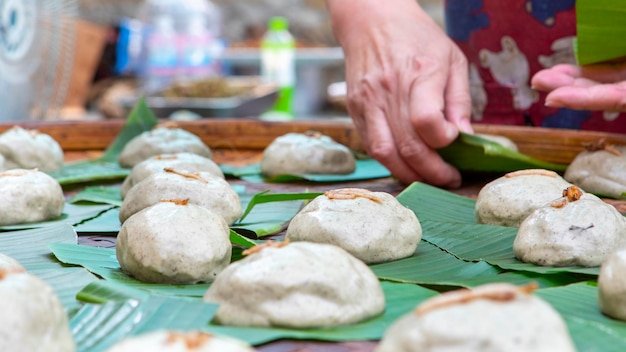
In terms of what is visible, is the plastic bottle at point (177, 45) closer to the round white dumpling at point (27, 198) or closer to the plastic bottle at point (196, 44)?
the plastic bottle at point (196, 44)

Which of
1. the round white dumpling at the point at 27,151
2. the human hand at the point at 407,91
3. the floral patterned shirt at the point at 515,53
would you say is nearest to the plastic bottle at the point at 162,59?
the floral patterned shirt at the point at 515,53

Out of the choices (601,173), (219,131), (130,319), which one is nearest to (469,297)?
(130,319)

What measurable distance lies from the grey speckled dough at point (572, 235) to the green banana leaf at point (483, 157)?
2.33 ft

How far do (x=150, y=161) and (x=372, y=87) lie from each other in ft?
2.01

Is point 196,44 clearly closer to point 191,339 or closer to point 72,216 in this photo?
point 72,216

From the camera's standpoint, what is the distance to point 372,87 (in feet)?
7.45

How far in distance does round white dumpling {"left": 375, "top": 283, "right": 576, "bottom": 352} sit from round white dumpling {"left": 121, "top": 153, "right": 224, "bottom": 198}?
4.46 ft

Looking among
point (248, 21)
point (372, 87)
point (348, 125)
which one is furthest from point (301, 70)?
point (372, 87)

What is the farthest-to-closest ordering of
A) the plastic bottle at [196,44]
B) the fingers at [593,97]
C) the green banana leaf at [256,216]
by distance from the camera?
the plastic bottle at [196,44] < the fingers at [593,97] < the green banana leaf at [256,216]

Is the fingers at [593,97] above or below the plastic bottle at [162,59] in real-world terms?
above

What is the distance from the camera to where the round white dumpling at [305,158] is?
248 cm

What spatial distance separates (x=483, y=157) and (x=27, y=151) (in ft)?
4.25

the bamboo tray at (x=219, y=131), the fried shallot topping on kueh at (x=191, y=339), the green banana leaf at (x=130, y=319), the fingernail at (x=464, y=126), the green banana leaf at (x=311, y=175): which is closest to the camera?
the fried shallot topping on kueh at (x=191, y=339)

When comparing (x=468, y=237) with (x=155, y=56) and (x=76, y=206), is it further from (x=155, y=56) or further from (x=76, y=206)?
(x=155, y=56)
